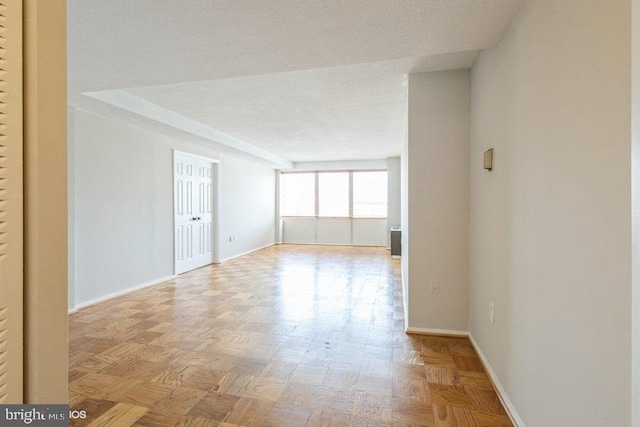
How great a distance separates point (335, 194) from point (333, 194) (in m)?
0.06

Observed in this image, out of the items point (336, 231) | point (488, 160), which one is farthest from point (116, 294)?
point (336, 231)

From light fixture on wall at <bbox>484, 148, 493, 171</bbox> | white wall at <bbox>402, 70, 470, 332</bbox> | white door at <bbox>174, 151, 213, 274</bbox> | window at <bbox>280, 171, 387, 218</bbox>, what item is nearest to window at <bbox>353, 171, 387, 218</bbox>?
window at <bbox>280, 171, 387, 218</bbox>

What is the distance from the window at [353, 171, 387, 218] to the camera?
28.0 feet

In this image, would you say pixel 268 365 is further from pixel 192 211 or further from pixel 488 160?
pixel 192 211

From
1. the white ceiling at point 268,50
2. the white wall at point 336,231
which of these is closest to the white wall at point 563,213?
the white ceiling at point 268,50

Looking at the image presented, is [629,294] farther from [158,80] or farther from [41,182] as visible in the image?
[158,80]

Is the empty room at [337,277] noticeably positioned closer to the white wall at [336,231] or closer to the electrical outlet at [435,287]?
the electrical outlet at [435,287]

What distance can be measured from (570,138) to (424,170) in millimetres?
1586

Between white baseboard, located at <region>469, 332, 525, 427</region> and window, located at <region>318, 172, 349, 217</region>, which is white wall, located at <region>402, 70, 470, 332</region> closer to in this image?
white baseboard, located at <region>469, 332, 525, 427</region>

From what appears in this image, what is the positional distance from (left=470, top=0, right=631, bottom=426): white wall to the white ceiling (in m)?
0.42

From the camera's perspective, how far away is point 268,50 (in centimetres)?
214

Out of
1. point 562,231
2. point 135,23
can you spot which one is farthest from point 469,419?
point 135,23

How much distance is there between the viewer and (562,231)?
1.21m

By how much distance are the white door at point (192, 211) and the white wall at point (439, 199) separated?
390 cm
